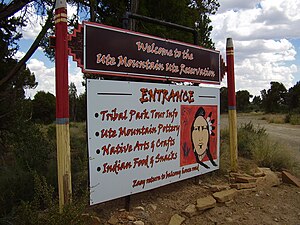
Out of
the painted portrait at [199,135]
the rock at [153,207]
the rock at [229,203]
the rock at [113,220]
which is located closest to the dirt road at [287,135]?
the painted portrait at [199,135]

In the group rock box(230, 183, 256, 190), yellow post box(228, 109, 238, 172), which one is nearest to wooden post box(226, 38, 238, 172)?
yellow post box(228, 109, 238, 172)

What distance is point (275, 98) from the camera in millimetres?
61656

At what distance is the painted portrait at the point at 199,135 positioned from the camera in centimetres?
631

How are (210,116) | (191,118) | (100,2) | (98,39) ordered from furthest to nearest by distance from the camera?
(100,2) < (210,116) < (191,118) < (98,39)

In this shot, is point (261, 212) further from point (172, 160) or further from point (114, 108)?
point (114, 108)

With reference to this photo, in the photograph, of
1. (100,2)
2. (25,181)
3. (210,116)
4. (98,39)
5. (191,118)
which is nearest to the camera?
(98,39)

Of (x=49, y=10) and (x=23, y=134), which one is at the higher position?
(x=49, y=10)

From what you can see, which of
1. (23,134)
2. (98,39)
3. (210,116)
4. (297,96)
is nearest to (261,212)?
(210,116)

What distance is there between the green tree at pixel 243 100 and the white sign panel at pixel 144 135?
2978 inches

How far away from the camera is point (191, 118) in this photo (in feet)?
21.3

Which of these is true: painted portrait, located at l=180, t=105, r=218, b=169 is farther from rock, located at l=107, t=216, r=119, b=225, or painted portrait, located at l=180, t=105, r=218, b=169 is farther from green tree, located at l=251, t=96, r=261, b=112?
green tree, located at l=251, t=96, r=261, b=112

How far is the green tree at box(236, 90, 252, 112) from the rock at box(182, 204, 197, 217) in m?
77.0

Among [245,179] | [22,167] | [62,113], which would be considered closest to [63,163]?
[62,113]

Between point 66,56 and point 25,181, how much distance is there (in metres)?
2.59
